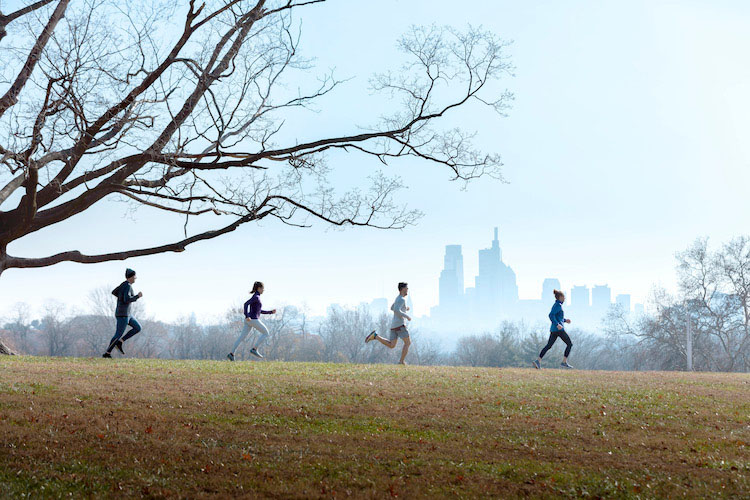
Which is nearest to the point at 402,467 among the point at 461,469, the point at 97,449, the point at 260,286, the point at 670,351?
the point at 461,469

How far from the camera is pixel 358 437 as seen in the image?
9.87m

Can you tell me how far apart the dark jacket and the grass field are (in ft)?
14.0

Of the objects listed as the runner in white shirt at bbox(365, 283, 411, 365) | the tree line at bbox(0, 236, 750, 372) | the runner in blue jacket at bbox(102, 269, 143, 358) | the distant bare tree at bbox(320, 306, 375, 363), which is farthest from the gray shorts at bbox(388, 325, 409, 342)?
the distant bare tree at bbox(320, 306, 375, 363)

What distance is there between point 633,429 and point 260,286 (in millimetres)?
12960

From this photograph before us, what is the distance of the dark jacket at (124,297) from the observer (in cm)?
1980


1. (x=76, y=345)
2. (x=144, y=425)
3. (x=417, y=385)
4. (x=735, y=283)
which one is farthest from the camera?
(x=76, y=345)

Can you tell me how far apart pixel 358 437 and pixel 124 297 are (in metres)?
12.2

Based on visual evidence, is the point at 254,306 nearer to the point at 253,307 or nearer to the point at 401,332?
the point at 253,307

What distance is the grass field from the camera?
793 cm

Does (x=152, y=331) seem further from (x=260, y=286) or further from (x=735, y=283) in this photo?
(x=260, y=286)

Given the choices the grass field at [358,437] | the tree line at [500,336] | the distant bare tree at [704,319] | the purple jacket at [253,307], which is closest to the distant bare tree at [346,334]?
the tree line at [500,336]

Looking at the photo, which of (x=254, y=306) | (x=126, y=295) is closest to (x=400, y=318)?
(x=254, y=306)

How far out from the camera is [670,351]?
202ft

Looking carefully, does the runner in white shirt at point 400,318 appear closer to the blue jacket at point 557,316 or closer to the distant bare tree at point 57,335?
the blue jacket at point 557,316
